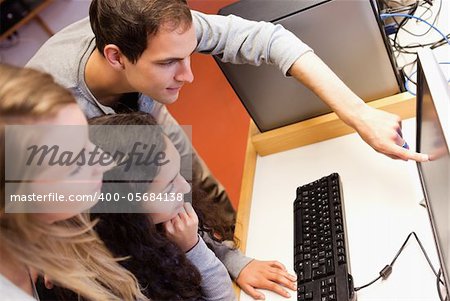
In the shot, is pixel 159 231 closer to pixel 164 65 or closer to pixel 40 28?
pixel 164 65

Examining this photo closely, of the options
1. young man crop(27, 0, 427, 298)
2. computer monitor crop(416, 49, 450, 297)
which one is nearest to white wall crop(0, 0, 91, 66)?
young man crop(27, 0, 427, 298)

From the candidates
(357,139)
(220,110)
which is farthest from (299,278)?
(220,110)

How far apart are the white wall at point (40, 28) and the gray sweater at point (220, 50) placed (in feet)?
5.04

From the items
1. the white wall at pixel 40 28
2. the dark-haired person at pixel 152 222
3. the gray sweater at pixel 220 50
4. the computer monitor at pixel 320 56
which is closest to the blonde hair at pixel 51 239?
the dark-haired person at pixel 152 222

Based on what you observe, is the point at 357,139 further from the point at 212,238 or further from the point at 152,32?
the point at 152,32

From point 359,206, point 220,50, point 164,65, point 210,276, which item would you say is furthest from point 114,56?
point 359,206

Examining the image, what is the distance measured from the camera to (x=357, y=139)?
1.20 metres

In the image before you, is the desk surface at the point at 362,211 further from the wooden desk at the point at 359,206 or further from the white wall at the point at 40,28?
the white wall at the point at 40,28

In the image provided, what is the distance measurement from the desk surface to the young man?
0.09m

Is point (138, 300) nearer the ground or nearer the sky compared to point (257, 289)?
nearer the sky

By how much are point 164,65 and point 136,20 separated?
0.38 feet

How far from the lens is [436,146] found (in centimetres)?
84

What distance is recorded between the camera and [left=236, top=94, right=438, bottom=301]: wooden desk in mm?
920

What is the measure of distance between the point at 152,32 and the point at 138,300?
0.51 meters
